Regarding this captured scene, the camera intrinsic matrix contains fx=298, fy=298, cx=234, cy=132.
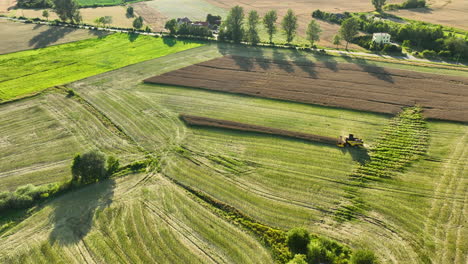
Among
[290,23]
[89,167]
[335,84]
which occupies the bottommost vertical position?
[89,167]

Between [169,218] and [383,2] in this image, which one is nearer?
[169,218]

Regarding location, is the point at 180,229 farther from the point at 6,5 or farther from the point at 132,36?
the point at 6,5

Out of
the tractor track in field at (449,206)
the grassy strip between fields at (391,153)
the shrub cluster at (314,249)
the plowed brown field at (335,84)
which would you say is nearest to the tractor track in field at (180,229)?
the shrub cluster at (314,249)

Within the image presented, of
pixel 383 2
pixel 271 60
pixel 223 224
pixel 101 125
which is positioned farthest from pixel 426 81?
pixel 383 2

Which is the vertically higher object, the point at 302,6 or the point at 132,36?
the point at 302,6

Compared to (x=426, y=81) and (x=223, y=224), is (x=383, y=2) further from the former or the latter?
(x=223, y=224)

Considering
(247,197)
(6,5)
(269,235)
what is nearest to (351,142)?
(247,197)

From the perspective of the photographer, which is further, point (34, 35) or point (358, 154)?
point (34, 35)
